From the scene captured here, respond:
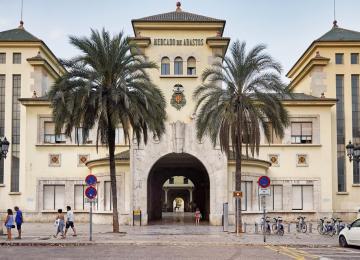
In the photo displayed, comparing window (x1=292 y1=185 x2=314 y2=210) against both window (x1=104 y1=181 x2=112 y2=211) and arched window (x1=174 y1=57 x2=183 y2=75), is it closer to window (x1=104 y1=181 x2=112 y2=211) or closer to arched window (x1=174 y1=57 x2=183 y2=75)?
arched window (x1=174 y1=57 x2=183 y2=75)

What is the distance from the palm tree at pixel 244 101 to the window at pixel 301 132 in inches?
638

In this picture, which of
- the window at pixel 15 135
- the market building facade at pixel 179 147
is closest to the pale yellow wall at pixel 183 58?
the market building facade at pixel 179 147

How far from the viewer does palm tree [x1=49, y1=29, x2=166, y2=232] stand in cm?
3197

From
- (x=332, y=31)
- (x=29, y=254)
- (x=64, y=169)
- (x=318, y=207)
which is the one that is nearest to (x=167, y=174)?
(x=64, y=169)

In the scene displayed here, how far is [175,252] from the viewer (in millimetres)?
22484

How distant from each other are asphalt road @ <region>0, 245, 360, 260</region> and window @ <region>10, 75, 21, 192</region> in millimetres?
27265

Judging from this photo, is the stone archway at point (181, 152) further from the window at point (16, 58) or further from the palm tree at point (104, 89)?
the window at point (16, 58)

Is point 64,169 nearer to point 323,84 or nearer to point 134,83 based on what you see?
point 134,83

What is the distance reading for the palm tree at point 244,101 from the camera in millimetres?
33438

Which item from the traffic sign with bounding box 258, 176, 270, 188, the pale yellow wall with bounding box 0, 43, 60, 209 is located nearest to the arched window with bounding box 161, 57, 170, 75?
the pale yellow wall with bounding box 0, 43, 60, 209

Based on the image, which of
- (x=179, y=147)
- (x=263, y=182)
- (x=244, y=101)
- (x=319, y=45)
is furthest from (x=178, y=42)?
(x=263, y=182)

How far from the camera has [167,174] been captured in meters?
58.1

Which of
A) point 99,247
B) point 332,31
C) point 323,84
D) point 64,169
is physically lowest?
point 99,247

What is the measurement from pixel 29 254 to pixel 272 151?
3108 cm
